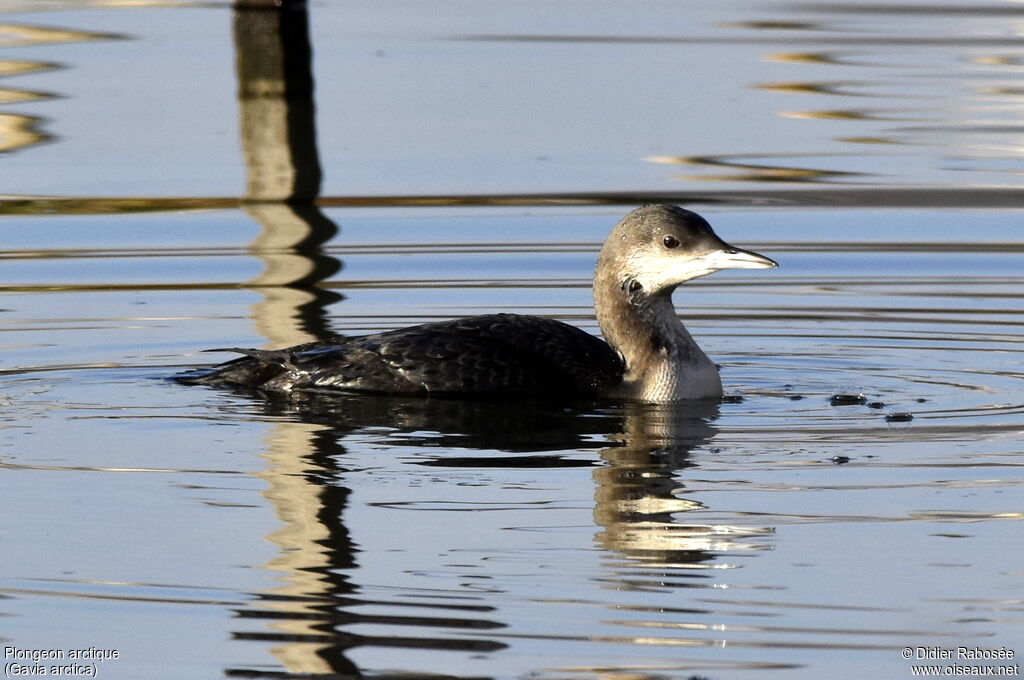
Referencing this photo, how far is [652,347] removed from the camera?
7.61 metres

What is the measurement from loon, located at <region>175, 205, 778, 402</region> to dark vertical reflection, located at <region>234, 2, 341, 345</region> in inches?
130

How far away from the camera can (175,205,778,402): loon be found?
7.46m

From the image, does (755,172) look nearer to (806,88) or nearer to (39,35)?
(806,88)

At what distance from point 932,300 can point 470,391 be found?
2908mm

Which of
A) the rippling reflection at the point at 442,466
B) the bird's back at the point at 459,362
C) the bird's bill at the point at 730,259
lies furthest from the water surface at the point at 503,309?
the bird's bill at the point at 730,259

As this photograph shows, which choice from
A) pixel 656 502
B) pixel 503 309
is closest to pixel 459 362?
pixel 656 502

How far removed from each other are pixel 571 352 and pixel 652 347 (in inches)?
12.6

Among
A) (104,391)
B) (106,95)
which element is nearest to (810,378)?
(104,391)

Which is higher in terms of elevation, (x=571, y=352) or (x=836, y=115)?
(x=836, y=115)

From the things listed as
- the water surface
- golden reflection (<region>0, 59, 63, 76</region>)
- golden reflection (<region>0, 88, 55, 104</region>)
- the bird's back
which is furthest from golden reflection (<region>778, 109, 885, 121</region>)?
the bird's back

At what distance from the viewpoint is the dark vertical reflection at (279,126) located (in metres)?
11.4

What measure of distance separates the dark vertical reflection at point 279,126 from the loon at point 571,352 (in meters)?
3.30

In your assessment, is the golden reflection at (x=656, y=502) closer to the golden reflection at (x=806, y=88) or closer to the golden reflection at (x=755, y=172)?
the golden reflection at (x=755, y=172)

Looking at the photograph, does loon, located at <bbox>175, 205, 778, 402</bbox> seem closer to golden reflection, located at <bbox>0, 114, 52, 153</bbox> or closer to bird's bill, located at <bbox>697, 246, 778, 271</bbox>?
bird's bill, located at <bbox>697, 246, 778, 271</bbox>
